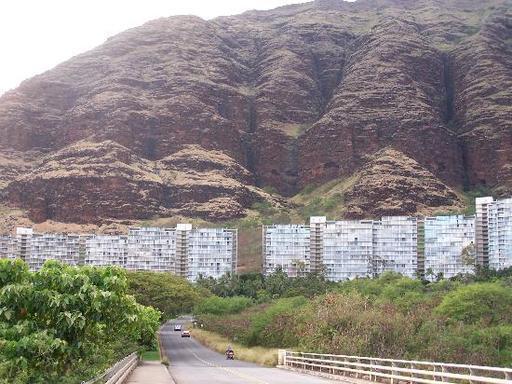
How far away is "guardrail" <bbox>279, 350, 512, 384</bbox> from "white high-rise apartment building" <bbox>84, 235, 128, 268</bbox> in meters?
106

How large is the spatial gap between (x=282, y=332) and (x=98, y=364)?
1216 inches

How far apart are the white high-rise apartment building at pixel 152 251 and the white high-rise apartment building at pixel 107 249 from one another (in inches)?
57.4

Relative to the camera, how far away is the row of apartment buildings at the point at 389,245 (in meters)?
129

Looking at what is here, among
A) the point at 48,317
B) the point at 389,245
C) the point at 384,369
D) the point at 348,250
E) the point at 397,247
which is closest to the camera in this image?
the point at 48,317

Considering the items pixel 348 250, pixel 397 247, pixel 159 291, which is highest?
pixel 397 247

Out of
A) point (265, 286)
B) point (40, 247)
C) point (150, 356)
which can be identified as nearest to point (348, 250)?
point (265, 286)

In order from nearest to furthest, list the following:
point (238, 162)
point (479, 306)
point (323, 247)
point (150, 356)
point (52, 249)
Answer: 1. point (150, 356)
2. point (479, 306)
3. point (323, 247)
4. point (52, 249)
5. point (238, 162)

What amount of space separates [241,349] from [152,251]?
286 ft

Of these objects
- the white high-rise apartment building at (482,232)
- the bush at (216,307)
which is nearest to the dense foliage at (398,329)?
the bush at (216,307)

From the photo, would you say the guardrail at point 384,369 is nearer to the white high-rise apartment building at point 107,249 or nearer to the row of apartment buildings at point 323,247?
the row of apartment buildings at point 323,247

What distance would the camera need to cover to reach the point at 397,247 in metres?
134

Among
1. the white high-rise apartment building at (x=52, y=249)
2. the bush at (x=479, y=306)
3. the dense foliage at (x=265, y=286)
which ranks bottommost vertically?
the dense foliage at (x=265, y=286)

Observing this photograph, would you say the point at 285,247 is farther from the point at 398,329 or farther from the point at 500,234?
the point at 398,329

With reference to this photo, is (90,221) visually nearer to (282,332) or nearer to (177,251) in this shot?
(177,251)
